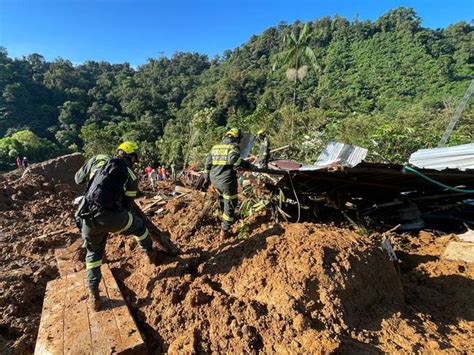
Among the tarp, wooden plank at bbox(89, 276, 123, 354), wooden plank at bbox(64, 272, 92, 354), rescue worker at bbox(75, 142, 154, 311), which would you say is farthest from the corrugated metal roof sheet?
wooden plank at bbox(64, 272, 92, 354)

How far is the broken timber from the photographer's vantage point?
2.76m

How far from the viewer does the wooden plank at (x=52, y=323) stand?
2814 mm

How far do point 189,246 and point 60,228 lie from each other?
12.6 ft

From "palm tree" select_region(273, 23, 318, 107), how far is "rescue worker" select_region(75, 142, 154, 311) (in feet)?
57.8

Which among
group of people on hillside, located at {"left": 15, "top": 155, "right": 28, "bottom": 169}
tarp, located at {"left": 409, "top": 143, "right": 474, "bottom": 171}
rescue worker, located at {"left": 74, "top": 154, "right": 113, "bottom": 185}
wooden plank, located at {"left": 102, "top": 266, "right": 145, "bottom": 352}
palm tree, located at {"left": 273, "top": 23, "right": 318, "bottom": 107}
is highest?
palm tree, located at {"left": 273, "top": 23, "right": 318, "bottom": 107}

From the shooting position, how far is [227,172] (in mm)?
5008

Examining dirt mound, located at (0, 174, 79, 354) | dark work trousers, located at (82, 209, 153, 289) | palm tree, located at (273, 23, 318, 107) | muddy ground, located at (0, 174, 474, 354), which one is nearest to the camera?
muddy ground, located at (0, 174, 474, 354)

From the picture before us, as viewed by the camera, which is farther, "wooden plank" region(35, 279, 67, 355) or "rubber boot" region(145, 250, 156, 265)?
"rubber boot" region(145, 250, 156, 265)

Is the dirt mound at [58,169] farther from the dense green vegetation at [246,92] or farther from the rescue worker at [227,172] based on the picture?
the dense green vegetation at [246,92]

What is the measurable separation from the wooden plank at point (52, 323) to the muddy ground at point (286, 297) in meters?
0.31

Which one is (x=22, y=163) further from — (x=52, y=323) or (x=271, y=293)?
(x=271, y=293)

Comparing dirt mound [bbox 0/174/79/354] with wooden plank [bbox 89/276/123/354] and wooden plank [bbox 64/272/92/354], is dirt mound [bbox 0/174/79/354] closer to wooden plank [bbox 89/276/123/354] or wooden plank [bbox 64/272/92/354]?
wooden plank [bbox 64/272/92/354]

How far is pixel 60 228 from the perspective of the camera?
7.07 meters

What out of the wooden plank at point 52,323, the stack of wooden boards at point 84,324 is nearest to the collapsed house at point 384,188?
the stack of wooden boards at point 84,324
